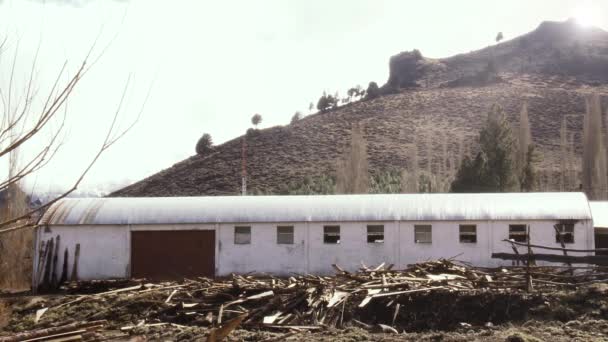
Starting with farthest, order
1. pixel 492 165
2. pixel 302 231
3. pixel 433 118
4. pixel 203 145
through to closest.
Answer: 1. pixel 433 118
2. pixel 203 145
3. pixel 492 165
4. pixel 302 231

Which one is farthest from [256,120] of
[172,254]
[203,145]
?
[172,254]

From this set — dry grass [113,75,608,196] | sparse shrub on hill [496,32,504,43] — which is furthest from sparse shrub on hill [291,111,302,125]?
sparse shrub on hill [496,32,504,43]

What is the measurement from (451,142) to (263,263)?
66.0 m

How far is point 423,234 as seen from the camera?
27531 millimetres

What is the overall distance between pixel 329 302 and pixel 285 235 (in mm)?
10930

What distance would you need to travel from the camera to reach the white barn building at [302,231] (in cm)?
2700

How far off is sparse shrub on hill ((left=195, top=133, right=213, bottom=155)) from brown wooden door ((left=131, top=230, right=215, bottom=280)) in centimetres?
6287

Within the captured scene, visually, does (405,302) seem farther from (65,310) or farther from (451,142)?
(451,142)

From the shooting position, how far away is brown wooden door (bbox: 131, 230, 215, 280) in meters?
28.3

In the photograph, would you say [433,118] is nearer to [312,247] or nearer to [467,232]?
[467,232]

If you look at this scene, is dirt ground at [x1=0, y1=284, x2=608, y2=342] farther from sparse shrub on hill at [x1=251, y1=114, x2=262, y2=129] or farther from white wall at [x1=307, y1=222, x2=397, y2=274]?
sparse shrub on hill at [x1=251, y1=114, x2=262, y2=129]

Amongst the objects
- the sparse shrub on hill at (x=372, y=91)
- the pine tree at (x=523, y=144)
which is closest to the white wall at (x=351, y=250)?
the pine tree at (x=523, y=144)

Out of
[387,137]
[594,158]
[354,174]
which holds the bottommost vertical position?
[354,174]

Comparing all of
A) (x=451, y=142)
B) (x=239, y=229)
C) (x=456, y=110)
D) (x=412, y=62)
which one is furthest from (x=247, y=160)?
(x=412, y=62)
